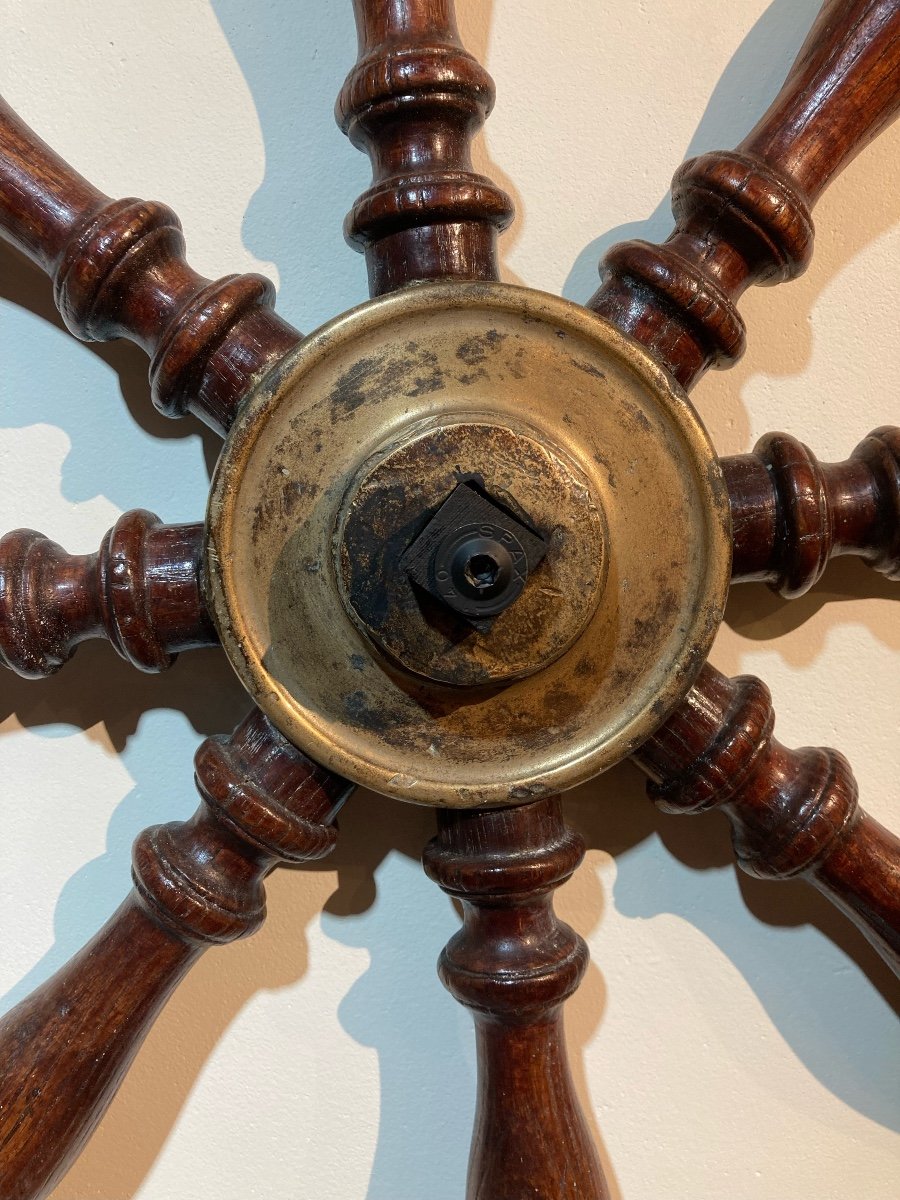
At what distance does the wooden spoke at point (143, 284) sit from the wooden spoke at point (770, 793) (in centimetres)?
36

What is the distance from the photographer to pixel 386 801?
0.75 meters

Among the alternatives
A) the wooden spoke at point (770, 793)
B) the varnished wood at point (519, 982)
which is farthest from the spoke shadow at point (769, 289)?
the varnished wood at point (519, 982)

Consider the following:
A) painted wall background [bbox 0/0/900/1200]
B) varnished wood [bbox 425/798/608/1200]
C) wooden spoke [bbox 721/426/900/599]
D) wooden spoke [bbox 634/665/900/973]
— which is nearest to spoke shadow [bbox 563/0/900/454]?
painted wall background [bbox 0/0/900/1200]

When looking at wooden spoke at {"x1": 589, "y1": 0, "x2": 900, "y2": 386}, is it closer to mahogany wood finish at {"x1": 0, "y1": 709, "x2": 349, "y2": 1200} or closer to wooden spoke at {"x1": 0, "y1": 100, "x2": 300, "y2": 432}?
wooden spoke at {"x1": 0, "y1": 100, "x2": 300, "y2": 432}

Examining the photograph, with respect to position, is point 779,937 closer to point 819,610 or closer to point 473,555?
point 819,610

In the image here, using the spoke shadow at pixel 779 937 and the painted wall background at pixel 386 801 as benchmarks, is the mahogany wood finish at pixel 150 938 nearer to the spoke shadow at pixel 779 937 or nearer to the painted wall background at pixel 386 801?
the painted wall background at pixel 386 801

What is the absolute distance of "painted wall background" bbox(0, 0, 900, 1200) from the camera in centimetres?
74

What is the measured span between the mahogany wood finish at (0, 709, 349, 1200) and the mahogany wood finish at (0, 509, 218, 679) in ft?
0.27

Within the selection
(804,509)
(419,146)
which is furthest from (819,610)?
(419,146)

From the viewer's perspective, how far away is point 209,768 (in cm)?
63

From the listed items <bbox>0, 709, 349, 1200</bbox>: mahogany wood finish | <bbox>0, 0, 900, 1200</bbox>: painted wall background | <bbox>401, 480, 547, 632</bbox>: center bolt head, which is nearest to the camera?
<bbox>401, 480, 547, 632</bbox>: center bolt head

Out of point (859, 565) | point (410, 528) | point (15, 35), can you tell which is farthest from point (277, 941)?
point (15, 35)

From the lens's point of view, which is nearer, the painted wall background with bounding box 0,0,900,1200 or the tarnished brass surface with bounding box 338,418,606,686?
the tarnished brass surface with bounding box 338,418,606,686

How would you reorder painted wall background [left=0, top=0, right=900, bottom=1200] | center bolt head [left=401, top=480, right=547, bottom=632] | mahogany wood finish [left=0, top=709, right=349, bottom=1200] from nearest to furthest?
center bolt head [left=401, top=480, right=547, bottom=632]
mahogany wood finish [left=0, top=709, right=349, bottom=1200]
painted wall background [left=0, top=0, right=900, bottom=1200]
